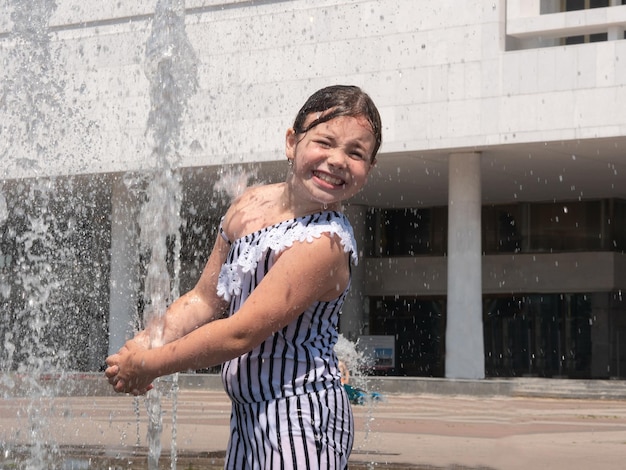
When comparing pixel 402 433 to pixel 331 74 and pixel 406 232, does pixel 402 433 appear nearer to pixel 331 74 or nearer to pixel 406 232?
pixel 331 74

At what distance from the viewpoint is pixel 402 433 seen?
42.3 ft

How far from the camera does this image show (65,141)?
110 ft

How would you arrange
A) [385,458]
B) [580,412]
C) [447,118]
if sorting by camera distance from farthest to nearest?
[447,118] < [580,412] < [385,458]

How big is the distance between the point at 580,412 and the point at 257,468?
1700 centimetres

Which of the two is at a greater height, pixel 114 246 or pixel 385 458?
pixel 114 246

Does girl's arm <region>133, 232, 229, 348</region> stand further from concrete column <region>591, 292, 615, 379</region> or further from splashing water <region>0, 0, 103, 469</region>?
concrete column <region>591, 292, 615, 379</region>

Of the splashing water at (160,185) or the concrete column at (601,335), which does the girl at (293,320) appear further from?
the concrete column at (601,335)

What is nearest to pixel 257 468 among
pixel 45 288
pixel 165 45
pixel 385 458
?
pixel 165 45

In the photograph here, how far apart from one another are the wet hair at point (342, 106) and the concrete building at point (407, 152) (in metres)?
14.0

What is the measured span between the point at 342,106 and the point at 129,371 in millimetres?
706

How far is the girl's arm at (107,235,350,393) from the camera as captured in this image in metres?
2.40

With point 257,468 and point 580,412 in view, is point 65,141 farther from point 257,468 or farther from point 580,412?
point 257,468

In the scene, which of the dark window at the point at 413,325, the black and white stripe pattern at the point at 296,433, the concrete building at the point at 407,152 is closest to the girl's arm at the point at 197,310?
the black and white stripe pattern at the point at 296,433

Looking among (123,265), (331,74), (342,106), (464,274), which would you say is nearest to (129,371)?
(342,106)
